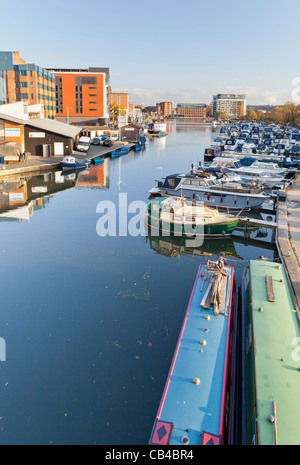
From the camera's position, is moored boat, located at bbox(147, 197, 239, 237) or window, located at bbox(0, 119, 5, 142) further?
window, located at bbox(0, 119, 5, 142)

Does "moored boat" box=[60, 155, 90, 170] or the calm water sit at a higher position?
"moored boat" box=[60, 155, 90, 170]

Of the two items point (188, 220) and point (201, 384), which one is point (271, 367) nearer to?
point (201, 384)

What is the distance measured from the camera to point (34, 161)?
174 feet

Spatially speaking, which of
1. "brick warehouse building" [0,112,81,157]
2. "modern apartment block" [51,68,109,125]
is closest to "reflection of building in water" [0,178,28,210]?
"brick warehouse building" [0,112,81,157]

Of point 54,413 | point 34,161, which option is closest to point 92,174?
point 34,161

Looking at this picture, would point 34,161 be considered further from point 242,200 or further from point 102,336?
point 102,336

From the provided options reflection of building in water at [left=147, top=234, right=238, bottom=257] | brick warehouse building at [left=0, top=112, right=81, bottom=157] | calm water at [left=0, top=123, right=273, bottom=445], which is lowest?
calm water at [left=0, top=123, right=273, bottom=445]

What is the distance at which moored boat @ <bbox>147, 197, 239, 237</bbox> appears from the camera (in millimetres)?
25469

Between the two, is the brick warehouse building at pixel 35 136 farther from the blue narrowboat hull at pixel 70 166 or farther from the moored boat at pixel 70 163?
the blue narrowboat hull at pixel 70 166

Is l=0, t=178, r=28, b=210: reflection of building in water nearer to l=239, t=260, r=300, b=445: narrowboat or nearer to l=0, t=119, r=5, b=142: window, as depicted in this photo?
l=0, t=119, r=5, b=142: window

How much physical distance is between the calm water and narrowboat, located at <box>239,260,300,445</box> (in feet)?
9.44

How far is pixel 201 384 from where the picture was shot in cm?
932

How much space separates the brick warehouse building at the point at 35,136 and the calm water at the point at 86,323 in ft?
84.5
